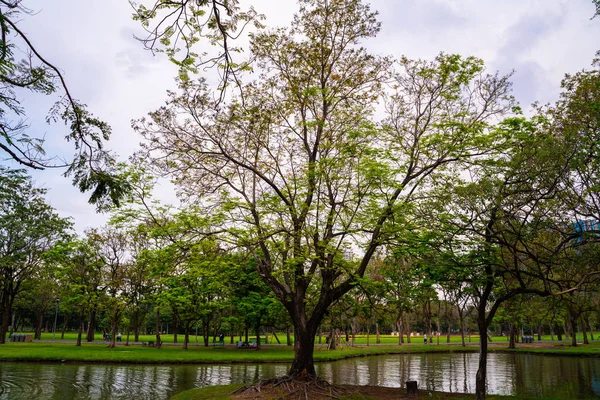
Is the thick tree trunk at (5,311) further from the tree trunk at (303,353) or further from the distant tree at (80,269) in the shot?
the tree trunk at (303,353)

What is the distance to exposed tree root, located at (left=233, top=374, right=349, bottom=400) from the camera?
13898 millimetres

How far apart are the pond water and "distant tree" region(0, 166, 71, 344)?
13.9 metres

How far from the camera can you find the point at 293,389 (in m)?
14.3

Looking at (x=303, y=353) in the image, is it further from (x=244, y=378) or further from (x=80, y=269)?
(x=80, y=269)

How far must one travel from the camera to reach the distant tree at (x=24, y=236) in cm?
3481

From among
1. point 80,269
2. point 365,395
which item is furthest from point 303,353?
point 80,269

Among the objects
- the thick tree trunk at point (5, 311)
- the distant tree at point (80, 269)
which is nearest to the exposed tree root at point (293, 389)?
the distant tree at point (80, 269)

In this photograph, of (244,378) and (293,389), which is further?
(244,378)

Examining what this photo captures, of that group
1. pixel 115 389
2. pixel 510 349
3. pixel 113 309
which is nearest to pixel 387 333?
pixel 510 349

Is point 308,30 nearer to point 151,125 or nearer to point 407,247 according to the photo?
point 151,125

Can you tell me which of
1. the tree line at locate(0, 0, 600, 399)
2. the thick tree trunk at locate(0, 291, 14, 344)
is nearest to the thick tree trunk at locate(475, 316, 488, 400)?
the tree line at locate(0, 0, 600, 399)

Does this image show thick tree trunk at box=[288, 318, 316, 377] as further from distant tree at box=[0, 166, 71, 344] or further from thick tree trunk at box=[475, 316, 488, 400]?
distant tree at box=[0, 166, 71, 344]

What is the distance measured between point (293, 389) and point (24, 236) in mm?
31932

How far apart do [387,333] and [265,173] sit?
274 feet
